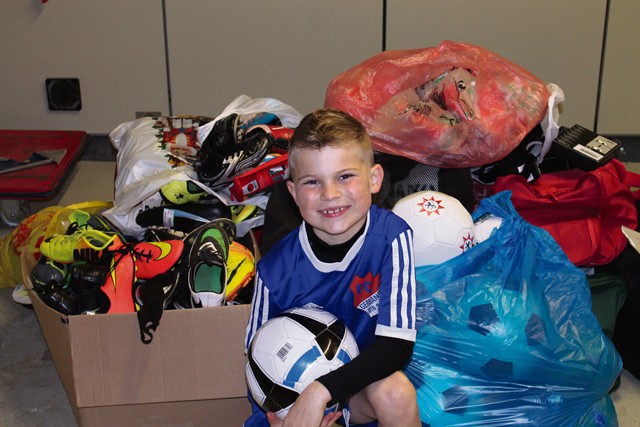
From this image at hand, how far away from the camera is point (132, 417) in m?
1.65

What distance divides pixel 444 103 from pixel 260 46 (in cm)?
134


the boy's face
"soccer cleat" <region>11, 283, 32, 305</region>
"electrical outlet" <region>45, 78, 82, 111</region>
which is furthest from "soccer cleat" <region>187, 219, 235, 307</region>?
"electrical outlet" <region>45, 78, 82, 111</region>

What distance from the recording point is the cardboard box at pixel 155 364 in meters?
1.58

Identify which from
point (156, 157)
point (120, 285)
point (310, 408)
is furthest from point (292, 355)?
point (156, 157)

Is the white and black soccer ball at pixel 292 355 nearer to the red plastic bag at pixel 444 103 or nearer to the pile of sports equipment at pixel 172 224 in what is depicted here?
the pile of sports equipment at pixel 172 224

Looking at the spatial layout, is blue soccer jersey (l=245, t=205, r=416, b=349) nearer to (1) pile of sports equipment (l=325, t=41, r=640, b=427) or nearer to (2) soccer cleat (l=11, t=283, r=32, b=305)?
(1) pile of sports equipment (l=325, t=41, r=640, b=427)

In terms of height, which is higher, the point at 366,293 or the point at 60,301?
the point at 366,293

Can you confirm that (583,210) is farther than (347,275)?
Yes

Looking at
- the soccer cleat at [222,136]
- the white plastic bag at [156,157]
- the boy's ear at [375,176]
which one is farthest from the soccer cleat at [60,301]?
the boy's ear at [375,176]

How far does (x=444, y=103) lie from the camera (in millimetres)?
2045

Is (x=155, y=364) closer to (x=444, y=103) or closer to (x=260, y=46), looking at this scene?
(x=444, y=103)

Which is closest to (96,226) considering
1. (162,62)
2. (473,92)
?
(473,92)

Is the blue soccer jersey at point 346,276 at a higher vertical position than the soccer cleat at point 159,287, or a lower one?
higher

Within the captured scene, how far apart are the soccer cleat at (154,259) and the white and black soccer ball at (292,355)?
1.57ft
